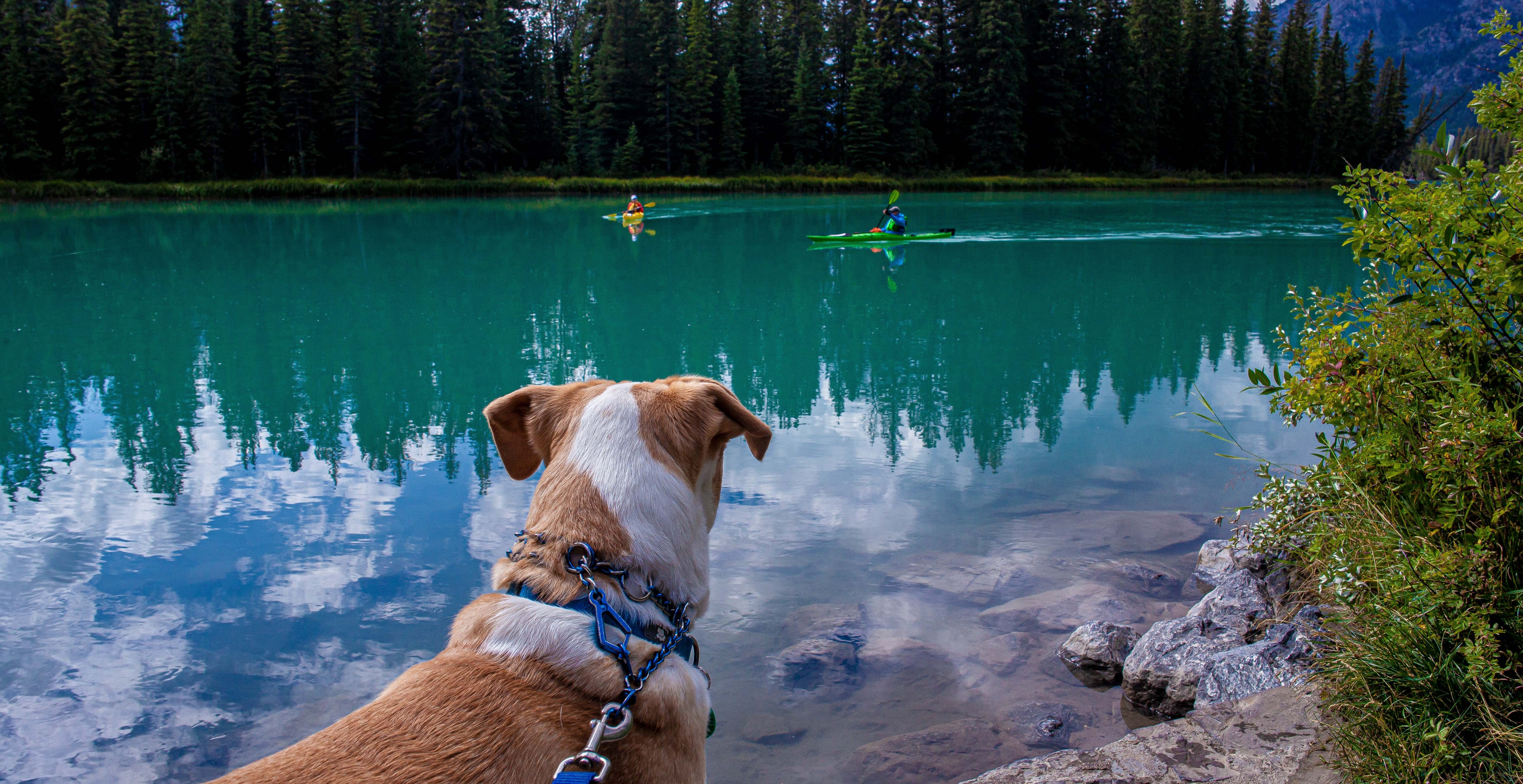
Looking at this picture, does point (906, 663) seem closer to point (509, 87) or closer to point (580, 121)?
point (580, 121)

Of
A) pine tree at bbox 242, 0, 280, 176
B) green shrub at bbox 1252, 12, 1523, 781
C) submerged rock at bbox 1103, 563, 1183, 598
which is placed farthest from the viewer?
pine tree at bbox 242, 0, 280, 176

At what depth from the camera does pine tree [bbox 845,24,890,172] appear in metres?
52.4

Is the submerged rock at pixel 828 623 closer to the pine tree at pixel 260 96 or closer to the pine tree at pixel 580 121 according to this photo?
the pine tree at pixel 580 121

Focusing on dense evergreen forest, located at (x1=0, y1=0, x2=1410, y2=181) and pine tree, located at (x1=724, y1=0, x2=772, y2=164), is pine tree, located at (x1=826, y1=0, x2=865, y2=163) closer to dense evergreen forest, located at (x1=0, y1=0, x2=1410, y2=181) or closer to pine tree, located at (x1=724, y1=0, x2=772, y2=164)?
dense evergreen forest, located at (x1=0, y1=0, x2=1410, y2=181)

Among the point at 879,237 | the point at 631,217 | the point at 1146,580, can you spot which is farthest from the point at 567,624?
the point at 631,217

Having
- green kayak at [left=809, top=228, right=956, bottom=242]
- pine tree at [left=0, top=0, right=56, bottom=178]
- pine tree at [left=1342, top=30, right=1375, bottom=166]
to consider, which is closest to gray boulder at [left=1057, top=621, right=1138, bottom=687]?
green kayak at [left=809, top=228, right=956, bottom=242]

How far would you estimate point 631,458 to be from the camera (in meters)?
1.97

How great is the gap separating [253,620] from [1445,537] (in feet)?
17.7

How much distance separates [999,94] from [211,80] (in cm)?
4225

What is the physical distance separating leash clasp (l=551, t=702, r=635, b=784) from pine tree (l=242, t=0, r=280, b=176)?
5309 cm

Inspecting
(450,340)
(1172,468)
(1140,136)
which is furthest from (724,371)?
(1140,136)

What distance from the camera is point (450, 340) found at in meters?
12.3

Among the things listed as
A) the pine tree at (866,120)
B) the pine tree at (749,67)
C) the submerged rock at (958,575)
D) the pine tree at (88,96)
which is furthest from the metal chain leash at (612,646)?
the pine tree at (749,67)

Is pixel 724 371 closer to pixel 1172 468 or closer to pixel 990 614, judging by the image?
pixel 1172 468
